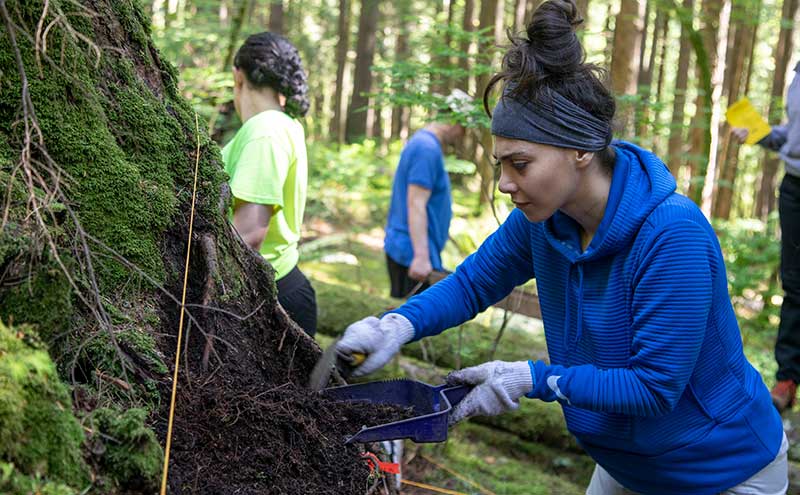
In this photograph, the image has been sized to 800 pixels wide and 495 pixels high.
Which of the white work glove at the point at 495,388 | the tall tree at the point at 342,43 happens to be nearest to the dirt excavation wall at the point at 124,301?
the white work glove at the point at 495,388

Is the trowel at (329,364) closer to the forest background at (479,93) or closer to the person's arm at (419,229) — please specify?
the forest background at (479,93)

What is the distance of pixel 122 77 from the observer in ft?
8.13

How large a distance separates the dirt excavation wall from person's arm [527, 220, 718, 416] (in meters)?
0.84

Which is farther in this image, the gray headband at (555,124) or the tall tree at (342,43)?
the tall tree at (342,43)

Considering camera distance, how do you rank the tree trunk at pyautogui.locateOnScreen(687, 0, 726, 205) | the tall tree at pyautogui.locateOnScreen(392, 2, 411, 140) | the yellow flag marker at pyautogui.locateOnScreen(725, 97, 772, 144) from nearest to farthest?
the yellow flag marker at pyautogui.locateOnScreen(725, 97, 772, 144)
the tree trunk at pyautogui.locateOnScreen(687, 0, 726, 205)
the tall tree at pyautogui.locateOnScreen(392, 2, 411, 140)

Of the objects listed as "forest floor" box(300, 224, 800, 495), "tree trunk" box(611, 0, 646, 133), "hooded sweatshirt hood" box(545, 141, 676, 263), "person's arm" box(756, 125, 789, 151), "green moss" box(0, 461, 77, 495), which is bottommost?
"forest floor" box(300, 224, 800, 495)

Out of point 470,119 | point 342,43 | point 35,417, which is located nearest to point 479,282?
point 35,417

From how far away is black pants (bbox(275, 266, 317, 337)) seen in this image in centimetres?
386

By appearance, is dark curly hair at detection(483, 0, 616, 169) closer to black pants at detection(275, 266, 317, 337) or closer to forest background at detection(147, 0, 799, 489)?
forest background at detection(147, 0, 799, 489)

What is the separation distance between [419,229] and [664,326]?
3.81 meters

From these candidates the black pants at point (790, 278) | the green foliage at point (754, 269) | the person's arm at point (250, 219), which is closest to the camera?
the person's arm at point (250, 219)

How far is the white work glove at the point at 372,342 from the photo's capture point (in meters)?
2.59

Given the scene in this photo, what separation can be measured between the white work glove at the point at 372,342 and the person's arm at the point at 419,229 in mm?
3237

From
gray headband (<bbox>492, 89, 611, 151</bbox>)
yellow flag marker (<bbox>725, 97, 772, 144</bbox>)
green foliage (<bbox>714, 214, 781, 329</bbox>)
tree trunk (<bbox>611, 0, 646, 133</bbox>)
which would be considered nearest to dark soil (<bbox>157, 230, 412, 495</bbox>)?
gray headband (<bbox>492, 89, 611, 151</bbox>)
